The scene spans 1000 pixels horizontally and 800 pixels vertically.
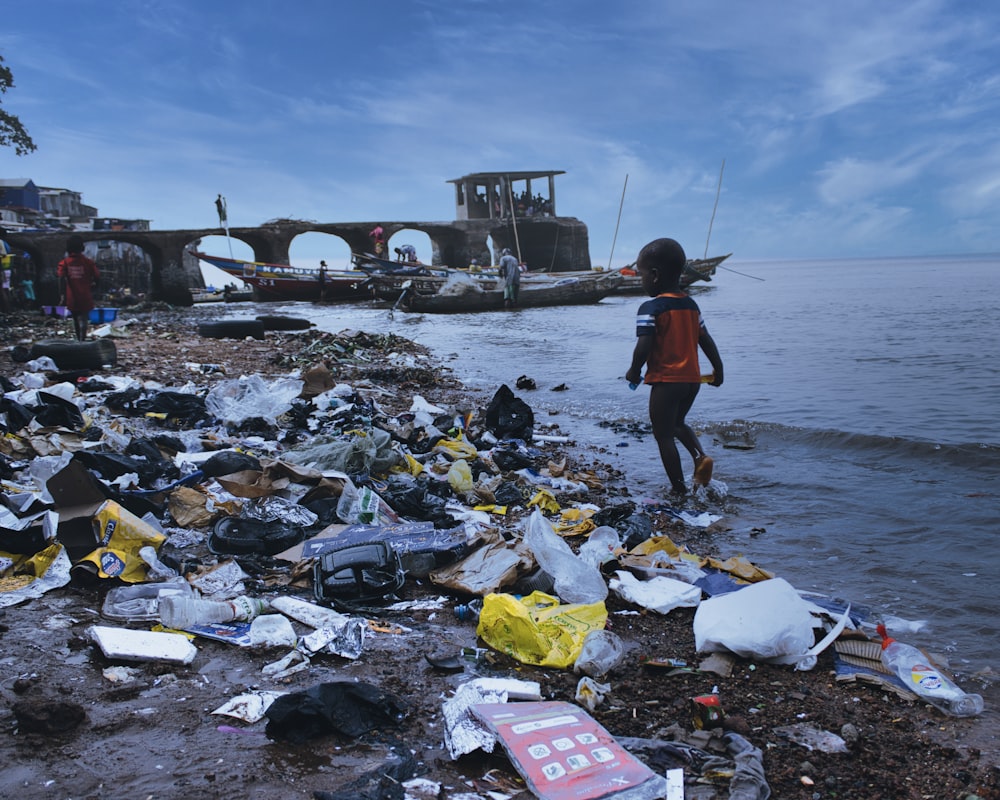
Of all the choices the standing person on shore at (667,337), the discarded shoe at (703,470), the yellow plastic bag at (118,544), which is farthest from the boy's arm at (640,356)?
the yellow plastic bag at (118,544)

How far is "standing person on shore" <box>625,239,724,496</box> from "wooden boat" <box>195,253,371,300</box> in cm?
2636

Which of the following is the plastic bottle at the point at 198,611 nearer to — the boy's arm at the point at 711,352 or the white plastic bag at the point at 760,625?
the white plastic bag at the point at 760,625

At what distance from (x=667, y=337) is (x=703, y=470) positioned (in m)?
0.89

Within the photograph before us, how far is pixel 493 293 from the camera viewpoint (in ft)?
82.0

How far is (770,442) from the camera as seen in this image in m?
6.64

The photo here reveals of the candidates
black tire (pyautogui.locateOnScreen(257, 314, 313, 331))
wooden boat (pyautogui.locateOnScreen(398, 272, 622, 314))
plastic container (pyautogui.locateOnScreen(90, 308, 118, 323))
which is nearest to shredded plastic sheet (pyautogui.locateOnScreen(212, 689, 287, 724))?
black tire (pyautogui.locateOnScreen(257, 314, 313, 331))

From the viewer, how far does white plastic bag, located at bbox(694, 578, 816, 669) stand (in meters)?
2.49

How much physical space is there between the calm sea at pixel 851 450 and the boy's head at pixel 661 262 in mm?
1489

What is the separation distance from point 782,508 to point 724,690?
2608 millimetres

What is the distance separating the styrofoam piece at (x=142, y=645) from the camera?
86.9 inches

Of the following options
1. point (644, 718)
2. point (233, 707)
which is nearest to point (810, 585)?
point (644, 718)

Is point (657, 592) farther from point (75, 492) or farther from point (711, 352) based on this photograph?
point (75, 492)

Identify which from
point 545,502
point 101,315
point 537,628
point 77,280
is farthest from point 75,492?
point 101,315

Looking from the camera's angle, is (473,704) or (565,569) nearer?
(473,704)
